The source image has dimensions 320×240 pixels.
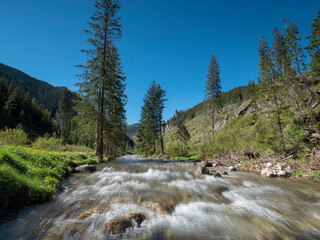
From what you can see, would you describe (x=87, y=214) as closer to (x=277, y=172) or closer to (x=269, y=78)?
(x=277, y=172)

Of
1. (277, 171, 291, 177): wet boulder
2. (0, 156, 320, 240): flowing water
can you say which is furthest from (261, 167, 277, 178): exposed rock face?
(0, 156, 320, 240): flowing water

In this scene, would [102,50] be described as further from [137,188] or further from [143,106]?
[143,106]

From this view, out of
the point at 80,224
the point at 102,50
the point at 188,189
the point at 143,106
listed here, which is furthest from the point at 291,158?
the point at 143,106

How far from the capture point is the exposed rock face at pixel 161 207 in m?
4.28

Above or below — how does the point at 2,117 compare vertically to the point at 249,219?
above

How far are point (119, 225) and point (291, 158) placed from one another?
44.2 feet

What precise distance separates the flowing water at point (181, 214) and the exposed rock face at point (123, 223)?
12 cm

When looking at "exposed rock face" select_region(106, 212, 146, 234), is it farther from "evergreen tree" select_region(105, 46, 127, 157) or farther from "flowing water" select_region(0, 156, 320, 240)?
"evergreen tree" select_region(105, 46, 127, 157)

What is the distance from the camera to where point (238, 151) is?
15.7m

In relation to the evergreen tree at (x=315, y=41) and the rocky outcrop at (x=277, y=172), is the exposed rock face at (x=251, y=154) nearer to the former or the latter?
the rocky outcrop at (x=277, y=172)

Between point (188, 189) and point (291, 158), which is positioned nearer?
point (188, 189)

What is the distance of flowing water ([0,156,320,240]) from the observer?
3.25 metres

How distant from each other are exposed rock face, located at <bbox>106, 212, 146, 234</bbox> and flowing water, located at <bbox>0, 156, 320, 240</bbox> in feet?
0.39

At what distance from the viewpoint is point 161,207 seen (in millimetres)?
4500
